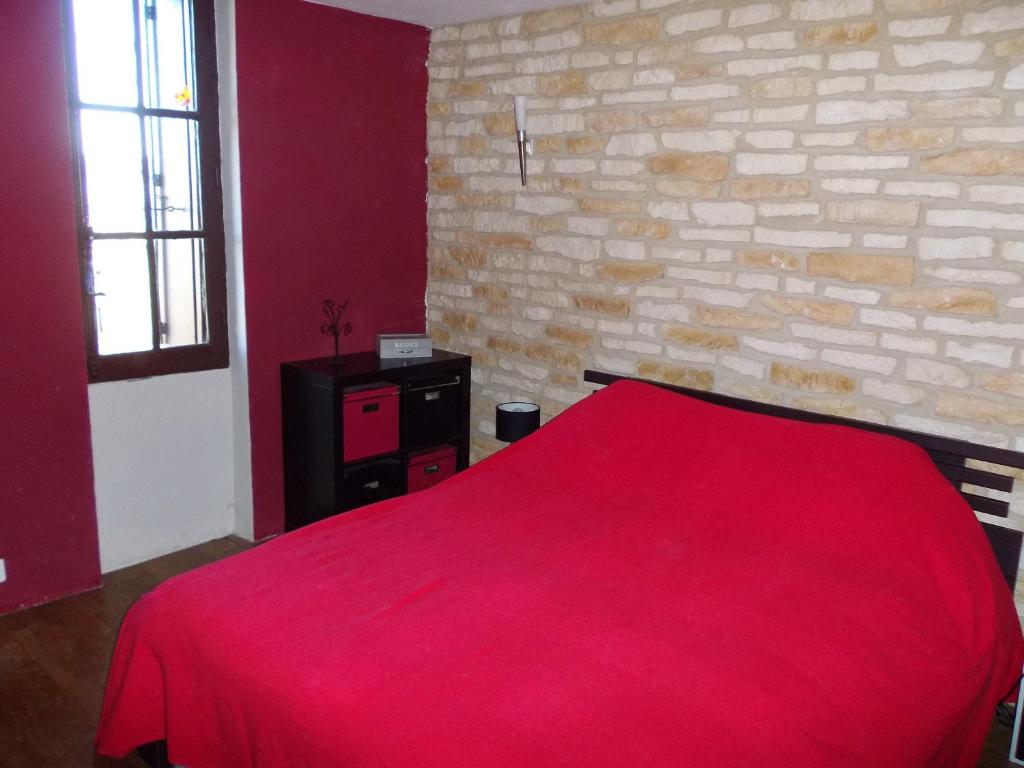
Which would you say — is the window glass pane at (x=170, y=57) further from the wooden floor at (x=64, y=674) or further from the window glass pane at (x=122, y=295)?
the wooden floor at (x=64, y=674)

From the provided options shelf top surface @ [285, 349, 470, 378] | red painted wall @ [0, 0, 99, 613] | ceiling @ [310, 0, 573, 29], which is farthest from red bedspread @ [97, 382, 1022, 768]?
ceiling @ [310, 0, 573, 29]

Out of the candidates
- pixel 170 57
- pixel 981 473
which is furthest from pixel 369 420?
pixel 981 473

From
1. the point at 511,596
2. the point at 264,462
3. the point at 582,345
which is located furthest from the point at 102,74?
the point at 511,596

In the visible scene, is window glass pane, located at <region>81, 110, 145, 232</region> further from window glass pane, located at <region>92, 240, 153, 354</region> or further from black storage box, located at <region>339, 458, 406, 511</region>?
black storage box, located at <region>339, 458, 406, 511</region>

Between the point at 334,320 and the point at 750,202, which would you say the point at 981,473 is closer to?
the point at 750,202

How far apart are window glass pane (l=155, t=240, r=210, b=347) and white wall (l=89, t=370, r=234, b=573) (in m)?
0.18

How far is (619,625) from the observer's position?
6.71 feet

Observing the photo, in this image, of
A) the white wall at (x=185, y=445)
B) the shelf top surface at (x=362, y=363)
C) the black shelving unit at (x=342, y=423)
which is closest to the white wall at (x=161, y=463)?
the white wall at (x=185, y=445)

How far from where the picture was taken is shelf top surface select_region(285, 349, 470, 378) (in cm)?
359

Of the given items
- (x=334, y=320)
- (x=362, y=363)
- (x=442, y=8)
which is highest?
(x=442, y=8)

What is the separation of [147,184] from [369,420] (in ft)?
4.36

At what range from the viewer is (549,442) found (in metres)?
3.18

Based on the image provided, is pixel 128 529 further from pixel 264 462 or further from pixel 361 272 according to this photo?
pixel 361 272

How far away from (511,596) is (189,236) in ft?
7.40
